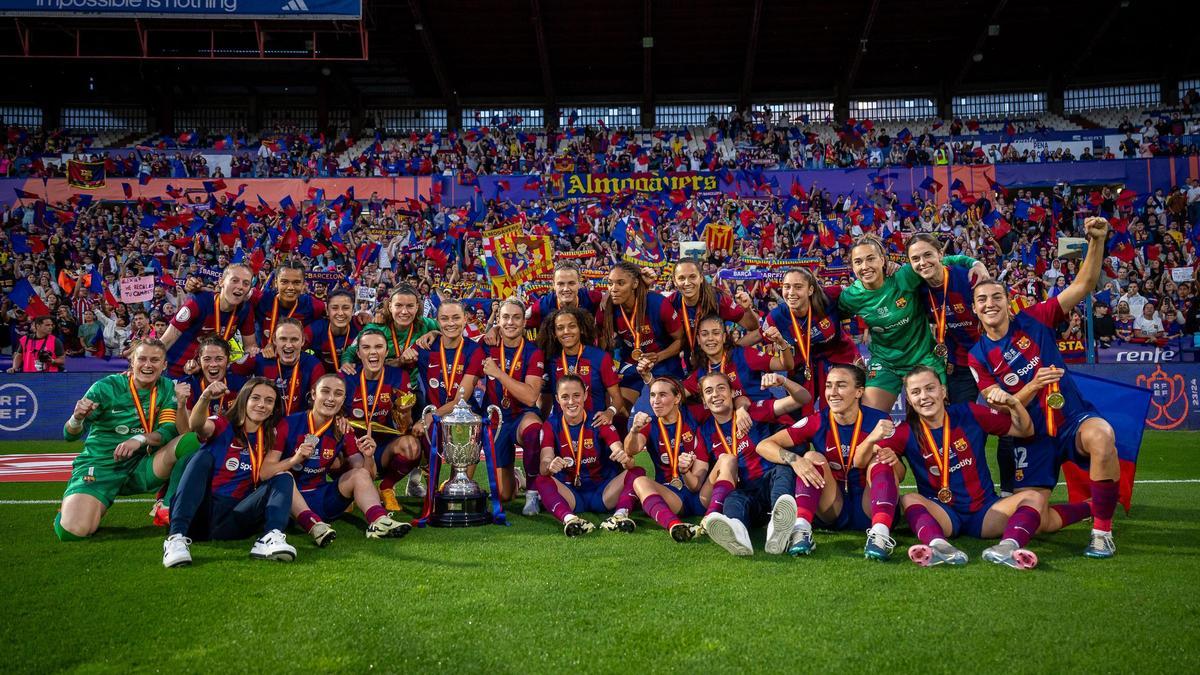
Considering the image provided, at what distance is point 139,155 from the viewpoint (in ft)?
89.2

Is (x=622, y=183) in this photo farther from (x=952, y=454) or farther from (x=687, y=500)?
(x=952, y=454)

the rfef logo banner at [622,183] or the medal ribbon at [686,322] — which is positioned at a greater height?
the rfef logo banner at [622,183]

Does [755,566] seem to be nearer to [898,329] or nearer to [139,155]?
[898,329]

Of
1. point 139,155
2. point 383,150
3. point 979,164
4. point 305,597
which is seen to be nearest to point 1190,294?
point 979,164

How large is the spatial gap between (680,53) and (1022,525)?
2672 centimetres

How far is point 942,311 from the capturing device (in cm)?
598

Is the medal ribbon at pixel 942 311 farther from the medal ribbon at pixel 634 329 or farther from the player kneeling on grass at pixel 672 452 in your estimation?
the medal ribbon at pixel 634 329

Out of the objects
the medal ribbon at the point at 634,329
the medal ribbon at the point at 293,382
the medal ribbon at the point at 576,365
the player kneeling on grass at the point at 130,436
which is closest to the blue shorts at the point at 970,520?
the medal ribbon at the point at 634,329

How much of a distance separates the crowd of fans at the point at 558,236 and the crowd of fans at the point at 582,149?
177 centimetres

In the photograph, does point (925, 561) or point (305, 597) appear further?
point (925, 561)

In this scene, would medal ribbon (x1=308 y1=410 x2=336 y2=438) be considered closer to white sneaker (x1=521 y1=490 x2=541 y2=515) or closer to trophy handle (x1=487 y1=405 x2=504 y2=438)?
trophy handle (x1=487 y1=405 x2=504 y2=438)

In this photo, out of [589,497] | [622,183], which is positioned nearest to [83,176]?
[622,183]

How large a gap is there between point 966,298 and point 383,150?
85.4ft

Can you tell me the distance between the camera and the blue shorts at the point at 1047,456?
497cm
